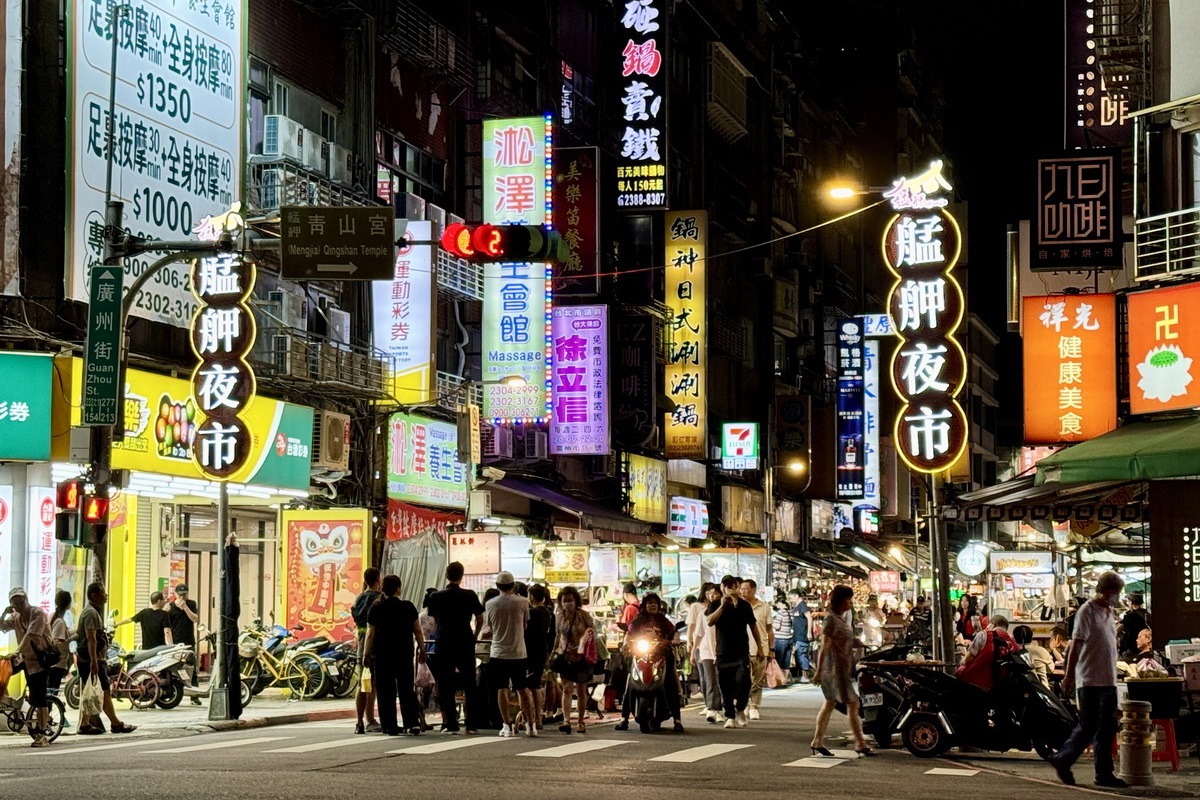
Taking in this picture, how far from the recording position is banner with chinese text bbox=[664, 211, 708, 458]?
48.1 metres

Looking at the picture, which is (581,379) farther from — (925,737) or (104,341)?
(925,737)

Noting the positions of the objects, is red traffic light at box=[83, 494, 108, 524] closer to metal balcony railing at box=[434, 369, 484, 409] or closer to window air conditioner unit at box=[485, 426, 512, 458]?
metal balcony railing at box=[434, 369, 484, 409]

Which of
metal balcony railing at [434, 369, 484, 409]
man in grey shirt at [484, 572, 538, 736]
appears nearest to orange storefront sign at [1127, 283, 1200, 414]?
man in grey shirt at [484, 572, 538, 736]

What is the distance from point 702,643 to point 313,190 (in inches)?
439

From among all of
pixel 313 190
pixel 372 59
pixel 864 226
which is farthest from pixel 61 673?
pixel 864 226

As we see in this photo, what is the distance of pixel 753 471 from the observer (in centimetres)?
6297

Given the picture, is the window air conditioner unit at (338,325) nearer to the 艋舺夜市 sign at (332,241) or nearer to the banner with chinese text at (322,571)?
the banner with chinese text at (322,571)

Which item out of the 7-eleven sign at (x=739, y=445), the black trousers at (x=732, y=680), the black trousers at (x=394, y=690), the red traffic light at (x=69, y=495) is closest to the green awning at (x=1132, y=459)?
the black trousers at (x=732, y=680)

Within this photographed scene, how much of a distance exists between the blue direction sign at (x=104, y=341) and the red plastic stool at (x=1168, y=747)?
41.2ft

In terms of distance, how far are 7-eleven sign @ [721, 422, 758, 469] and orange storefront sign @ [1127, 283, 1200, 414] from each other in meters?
32.0

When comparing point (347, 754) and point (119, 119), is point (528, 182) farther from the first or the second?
point (347, 754)

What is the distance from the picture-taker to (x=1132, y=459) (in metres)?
20.1

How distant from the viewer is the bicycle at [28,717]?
19.9m

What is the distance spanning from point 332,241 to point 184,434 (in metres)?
6.58
